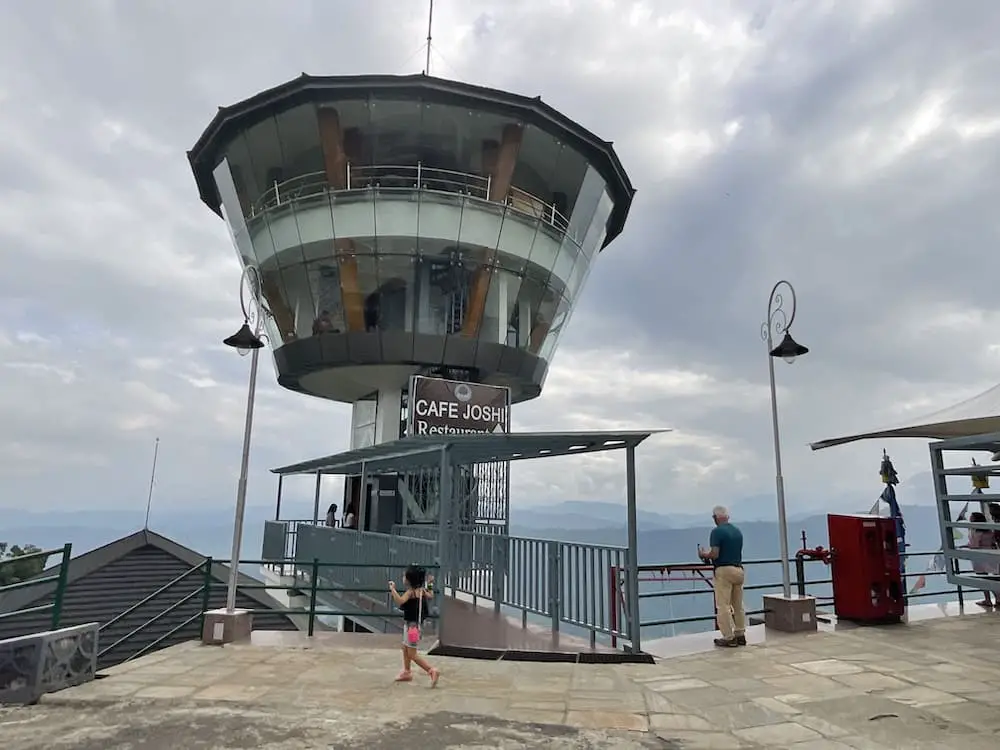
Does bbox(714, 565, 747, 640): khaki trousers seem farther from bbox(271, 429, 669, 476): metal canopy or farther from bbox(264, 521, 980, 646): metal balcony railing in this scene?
bbox(271, 429, 669, 476): metal canopy

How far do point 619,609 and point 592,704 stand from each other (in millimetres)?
2557

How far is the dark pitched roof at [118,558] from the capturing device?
15.2 metres

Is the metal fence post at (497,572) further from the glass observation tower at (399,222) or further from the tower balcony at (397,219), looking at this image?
the tower balcony at (397,219)

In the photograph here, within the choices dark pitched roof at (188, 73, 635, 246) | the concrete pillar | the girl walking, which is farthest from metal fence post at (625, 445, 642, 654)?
dark pitched roof at (188, 73, 635, 246)

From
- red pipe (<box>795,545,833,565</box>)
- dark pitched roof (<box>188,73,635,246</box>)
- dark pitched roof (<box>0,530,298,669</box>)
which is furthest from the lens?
dark pitched roof (<box>188,73,635,246</box>)

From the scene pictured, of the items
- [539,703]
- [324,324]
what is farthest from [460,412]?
[539,703]

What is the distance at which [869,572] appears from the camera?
10.1 m

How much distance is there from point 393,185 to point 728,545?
16454 mm

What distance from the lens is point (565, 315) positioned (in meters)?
25.1

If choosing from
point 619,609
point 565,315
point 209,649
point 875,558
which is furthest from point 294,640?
point 565,315

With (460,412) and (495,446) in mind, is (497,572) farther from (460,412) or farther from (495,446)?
(460,412)

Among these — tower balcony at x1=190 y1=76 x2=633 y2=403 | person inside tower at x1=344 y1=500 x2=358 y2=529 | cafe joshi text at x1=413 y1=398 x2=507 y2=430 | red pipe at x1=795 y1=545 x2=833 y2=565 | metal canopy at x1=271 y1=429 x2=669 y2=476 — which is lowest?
red pipe at x1=795 y1=545 x2=833 y2=565

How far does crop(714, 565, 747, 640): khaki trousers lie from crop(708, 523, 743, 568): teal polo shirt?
0.08 metres

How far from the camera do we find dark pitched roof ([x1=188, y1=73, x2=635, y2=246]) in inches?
796
